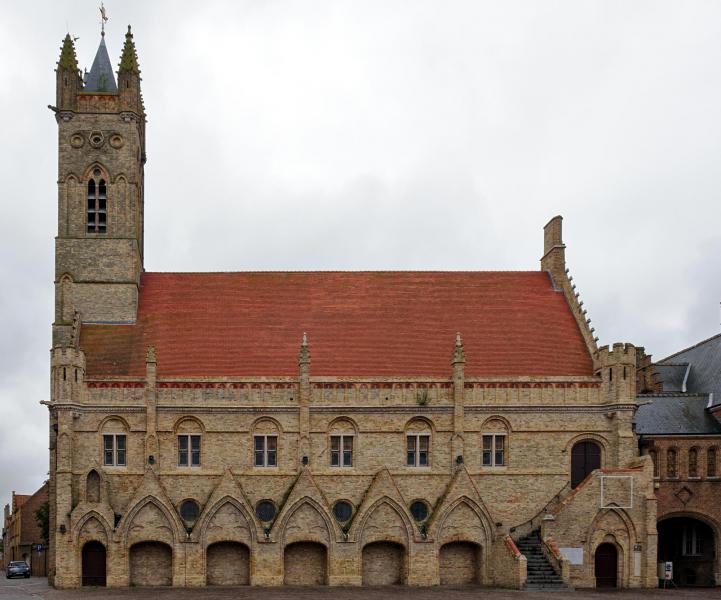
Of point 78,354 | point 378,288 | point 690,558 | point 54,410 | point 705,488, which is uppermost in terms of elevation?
point 378,288

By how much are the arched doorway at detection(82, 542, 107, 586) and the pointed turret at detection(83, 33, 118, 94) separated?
2456 cm

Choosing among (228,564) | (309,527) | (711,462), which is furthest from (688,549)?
(228,564)

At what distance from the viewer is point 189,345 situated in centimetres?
4706

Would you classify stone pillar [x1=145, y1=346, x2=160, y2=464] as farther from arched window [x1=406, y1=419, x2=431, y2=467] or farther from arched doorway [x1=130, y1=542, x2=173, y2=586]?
arched window [x1=406, y1=419, x2=431, y2=467]

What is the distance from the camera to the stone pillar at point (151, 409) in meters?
43.9

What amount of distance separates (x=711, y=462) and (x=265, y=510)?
23.2 m

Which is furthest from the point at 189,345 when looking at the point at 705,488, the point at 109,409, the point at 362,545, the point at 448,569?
the point at 705,488

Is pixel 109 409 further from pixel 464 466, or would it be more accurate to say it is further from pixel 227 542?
pixel 464 466

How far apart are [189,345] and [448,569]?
1694 centimetres

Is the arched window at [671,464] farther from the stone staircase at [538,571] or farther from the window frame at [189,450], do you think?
the window frame at [189,450]

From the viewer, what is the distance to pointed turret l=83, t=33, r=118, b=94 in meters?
51.5

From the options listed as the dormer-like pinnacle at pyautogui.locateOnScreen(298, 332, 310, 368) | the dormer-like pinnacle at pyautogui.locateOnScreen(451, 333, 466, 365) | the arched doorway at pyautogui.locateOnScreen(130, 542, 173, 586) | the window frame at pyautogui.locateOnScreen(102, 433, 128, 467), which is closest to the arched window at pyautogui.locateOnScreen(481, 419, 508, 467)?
the dormer-like pinnacle at pyautogui.locateOnScreen(451, 333, 466, 365)

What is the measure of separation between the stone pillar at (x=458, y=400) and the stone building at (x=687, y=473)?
9065mm

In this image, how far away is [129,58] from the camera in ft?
168
